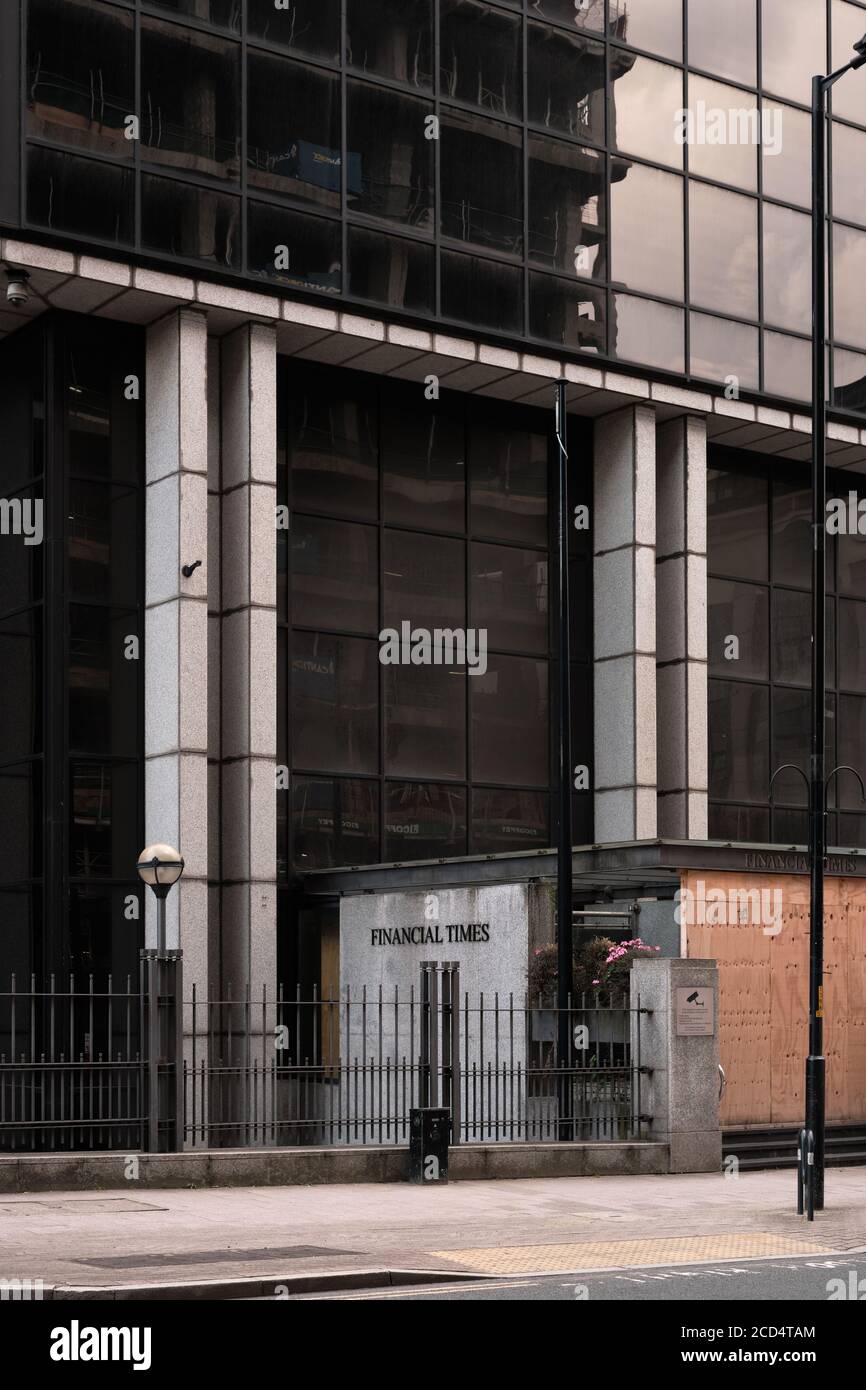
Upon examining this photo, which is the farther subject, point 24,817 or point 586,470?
point 586,470

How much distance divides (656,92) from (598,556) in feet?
26.0

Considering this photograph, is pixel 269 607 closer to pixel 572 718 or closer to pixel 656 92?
pixel 572 718

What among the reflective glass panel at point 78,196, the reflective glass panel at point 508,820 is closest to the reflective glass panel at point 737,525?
the reflective glass panel at point 508,820

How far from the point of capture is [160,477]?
26.8 meters

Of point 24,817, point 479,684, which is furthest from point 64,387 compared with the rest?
point 479,684

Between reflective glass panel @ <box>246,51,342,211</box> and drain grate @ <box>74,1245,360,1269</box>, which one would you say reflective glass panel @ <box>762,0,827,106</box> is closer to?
reflective glass panel @ <box>246,51,342,211</box>

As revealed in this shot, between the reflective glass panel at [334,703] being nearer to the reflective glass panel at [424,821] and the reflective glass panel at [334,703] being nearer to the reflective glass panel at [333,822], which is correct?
the reflective glass panel at [333,822]

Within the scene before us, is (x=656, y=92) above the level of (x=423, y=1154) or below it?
above

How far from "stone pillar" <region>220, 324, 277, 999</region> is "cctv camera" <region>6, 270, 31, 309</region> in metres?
3.43

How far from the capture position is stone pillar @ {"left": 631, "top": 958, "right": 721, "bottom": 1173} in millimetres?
21578

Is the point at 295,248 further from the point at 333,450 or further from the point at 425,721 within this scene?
the point at 425,721

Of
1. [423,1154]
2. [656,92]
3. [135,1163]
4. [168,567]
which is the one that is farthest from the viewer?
[656,92]

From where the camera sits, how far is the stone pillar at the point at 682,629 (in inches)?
1224

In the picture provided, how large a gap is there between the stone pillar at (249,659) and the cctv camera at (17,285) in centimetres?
343
